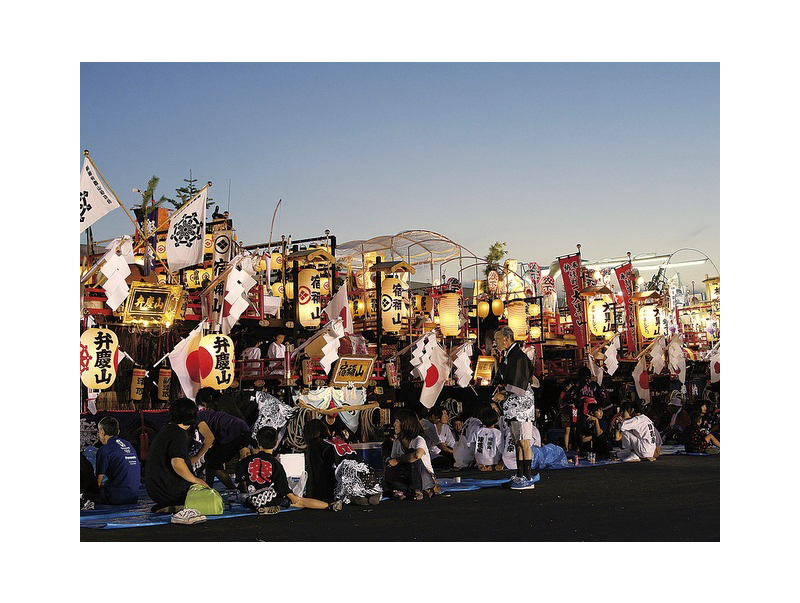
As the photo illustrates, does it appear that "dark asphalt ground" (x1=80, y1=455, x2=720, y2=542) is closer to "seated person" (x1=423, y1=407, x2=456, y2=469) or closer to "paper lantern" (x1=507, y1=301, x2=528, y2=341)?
"seated person" (x1=423, y1=407, x2=456, y2=469)

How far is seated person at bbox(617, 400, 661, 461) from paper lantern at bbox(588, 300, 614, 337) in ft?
19.9

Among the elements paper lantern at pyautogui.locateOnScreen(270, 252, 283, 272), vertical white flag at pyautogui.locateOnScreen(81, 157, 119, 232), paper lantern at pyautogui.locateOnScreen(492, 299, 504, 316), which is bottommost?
paper lantern at pyautogui.locateOnScreen(492, 299, 504, 316)

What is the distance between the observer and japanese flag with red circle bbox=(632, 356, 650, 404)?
24803 mm

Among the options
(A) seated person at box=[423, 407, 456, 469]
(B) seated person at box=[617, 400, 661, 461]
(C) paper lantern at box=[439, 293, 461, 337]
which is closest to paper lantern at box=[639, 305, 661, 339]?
(C) paper lantern at box=[439, 293, 461, 337]

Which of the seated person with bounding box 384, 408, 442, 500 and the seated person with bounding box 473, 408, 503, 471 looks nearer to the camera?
the seated person with bounding box 384, 408, 442, 500

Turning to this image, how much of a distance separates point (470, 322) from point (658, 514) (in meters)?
15.4

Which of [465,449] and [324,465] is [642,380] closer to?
[465,449]

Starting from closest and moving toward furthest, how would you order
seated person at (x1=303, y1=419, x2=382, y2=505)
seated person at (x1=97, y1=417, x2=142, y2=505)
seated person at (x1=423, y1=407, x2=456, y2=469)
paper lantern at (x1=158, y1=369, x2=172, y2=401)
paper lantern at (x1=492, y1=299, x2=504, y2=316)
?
1. seated person at (x1=303, y1=419, x2=382, y2=505)
2. seated person at (x1=97, y1=417, x2=142, y2=505)
3. seated person at (x1=423, y1=407, x2=456, y2=469)
4. paper lantern at (x1=158, y1=369, x2=172, y2=401)
5. paper lantern at (x1=492, y1=299, x2=504, y2=316)

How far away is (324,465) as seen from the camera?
959cm

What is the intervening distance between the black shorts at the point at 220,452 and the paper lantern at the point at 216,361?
233 centimetres

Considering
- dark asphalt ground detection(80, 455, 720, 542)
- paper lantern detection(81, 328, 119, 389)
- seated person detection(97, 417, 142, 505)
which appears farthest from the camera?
paper lantern detection(81, 328, 119, 389)

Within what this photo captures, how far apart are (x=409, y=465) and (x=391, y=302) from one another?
915 centimetres

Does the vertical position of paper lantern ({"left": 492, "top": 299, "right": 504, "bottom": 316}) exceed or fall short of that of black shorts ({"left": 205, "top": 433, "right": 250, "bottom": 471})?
it exceeds it

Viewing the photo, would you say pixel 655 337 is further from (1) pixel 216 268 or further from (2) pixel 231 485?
(2) pixel 231 485
